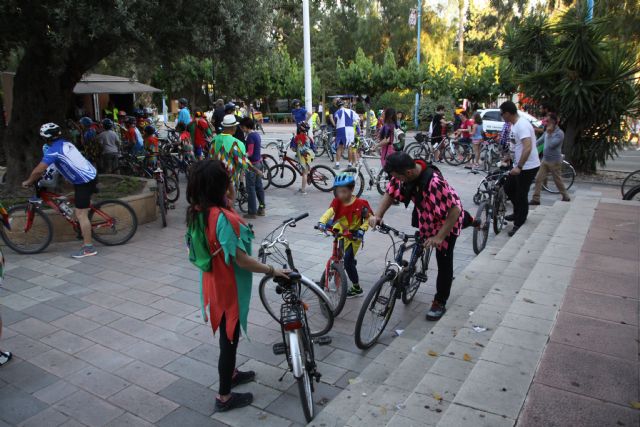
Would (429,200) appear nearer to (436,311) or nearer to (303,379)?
(436,311)

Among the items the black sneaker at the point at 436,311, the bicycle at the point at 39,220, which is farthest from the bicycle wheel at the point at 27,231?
the black sneaker at the point at 436,311

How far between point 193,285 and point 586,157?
11.5 m

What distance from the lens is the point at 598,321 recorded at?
3658 mm

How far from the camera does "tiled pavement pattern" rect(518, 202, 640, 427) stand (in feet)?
8.49

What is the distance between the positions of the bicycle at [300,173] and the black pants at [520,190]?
3643mm

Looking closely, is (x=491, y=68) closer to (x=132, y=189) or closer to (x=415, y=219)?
(x=132, y=189)

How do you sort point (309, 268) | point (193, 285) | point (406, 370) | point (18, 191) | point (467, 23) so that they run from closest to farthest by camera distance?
point (406, 370)
point (193, 285)
point (309, 268)
point (18, 191)
point (467, 23)

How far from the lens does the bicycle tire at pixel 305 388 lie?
3062 mm

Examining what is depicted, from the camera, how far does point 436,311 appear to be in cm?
463

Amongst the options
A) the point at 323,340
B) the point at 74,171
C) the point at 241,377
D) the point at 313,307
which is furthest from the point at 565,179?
the point at 241,377

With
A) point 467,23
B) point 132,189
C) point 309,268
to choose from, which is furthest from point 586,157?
point 467,23

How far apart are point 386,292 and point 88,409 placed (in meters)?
2.34

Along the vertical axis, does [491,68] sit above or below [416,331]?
above

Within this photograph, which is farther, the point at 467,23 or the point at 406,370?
the point at 467,23
